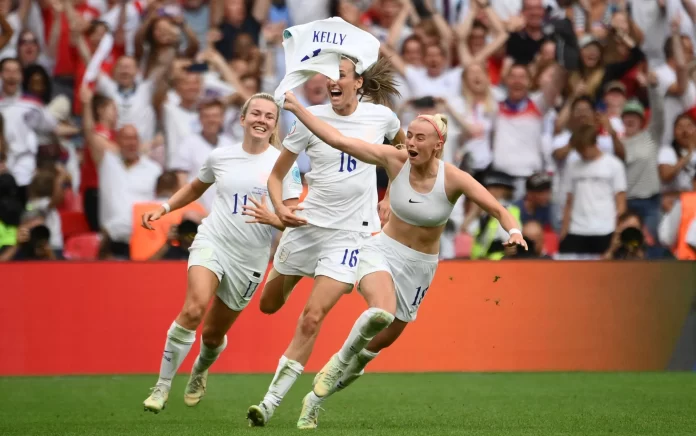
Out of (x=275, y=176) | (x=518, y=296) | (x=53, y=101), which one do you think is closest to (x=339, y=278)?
(x=275, y=176)

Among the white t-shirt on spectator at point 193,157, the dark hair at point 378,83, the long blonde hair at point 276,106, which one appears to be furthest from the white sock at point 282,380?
the white t-shirt on spectator at point 193,157

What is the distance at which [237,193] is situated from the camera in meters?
9.40

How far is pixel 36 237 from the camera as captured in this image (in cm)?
1367

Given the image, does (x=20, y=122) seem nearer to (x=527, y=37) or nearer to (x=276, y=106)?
(x=276, y=106)

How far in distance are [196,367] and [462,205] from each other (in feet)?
17.8

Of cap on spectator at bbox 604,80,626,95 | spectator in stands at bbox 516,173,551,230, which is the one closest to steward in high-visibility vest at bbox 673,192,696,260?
spectator in stands at bbox 516,173,551,230

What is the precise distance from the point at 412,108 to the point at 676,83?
12.2 ft

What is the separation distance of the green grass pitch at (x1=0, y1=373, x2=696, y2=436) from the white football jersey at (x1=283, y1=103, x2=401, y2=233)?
1590 millimetres

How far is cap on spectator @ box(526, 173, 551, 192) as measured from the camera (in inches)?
568

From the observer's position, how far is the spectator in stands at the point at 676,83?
15.5m

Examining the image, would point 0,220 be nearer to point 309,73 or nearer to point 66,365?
point 66,365

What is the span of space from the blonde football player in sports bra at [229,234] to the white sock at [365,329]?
137 cm

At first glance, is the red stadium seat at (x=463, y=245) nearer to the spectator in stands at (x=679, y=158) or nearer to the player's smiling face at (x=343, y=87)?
the spectator in stands at (x=679, y=158)

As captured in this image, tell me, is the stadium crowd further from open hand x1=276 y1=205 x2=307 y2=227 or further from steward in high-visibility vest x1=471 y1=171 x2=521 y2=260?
open hand x1=276 y1=205 x2=307 y2=227
